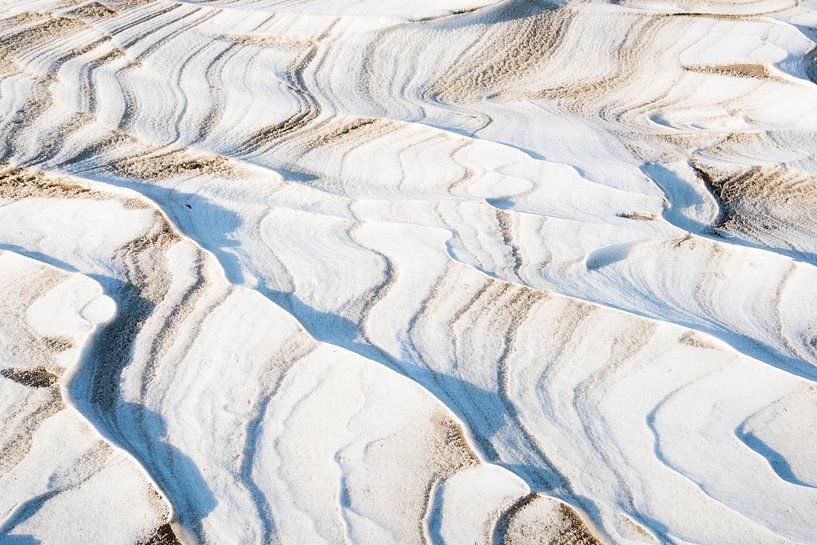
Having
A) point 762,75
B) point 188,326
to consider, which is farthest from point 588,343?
point 762,75

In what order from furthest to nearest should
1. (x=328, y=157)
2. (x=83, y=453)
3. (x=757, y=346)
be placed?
(x=328, y=157)
(x=757, y=346)
(x=83, y=453)

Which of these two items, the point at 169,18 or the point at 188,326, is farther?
the point at 169,18

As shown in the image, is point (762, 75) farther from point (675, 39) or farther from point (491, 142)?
point (491, 142)

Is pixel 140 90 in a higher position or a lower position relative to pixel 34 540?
higher

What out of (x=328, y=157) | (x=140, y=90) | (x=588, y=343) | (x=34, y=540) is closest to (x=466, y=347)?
(x=588, y=343)

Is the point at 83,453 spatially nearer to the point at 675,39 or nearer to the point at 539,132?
the point at 539,132

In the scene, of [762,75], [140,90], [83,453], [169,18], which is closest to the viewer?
[83,453]
